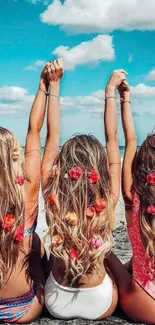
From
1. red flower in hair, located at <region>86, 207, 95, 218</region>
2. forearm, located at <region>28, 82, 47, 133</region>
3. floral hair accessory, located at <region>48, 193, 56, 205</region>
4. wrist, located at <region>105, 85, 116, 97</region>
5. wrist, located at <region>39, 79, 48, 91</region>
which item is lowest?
red flower in hair, located at <region>86, 207, 95, 218</region>

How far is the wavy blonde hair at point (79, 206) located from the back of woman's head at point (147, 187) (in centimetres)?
22

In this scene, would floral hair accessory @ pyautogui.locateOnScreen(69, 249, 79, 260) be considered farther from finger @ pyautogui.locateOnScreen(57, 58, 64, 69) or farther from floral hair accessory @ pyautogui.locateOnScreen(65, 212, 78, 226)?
finger @ pyautogui.locateOnScreen(57, 58, 64, 69)

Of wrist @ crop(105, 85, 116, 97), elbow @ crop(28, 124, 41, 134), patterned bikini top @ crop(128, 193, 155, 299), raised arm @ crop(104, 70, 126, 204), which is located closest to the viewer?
patterned bikini top @ crop(128, 193, 155, 299)

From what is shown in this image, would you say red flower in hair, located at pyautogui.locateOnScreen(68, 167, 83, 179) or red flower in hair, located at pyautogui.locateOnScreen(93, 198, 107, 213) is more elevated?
red flower in hair, located at pyautogui.locateOnScreen(68, 167, 83, 179)

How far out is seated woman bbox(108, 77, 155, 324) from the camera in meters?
3.40

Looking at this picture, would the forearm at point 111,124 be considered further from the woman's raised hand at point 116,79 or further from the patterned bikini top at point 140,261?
the patterned bikini top at point 140,261

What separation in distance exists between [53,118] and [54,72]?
392 millimetres

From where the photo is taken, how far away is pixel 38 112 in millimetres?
3758

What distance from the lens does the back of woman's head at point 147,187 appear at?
11.1 feet

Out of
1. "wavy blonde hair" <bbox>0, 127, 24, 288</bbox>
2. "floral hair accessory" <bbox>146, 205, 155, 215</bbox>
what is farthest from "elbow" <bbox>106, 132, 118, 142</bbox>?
"wavy blonde hair" <bbox>0, 127, 24, 288</bbox>

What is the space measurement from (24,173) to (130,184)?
0.79 metres

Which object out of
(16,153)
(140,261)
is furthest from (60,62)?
(140,261)

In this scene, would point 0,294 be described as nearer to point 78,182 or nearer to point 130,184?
point 78,182

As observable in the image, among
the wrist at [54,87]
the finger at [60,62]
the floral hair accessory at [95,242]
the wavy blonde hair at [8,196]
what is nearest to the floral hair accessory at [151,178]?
the floral hair accessory at [95,242]
